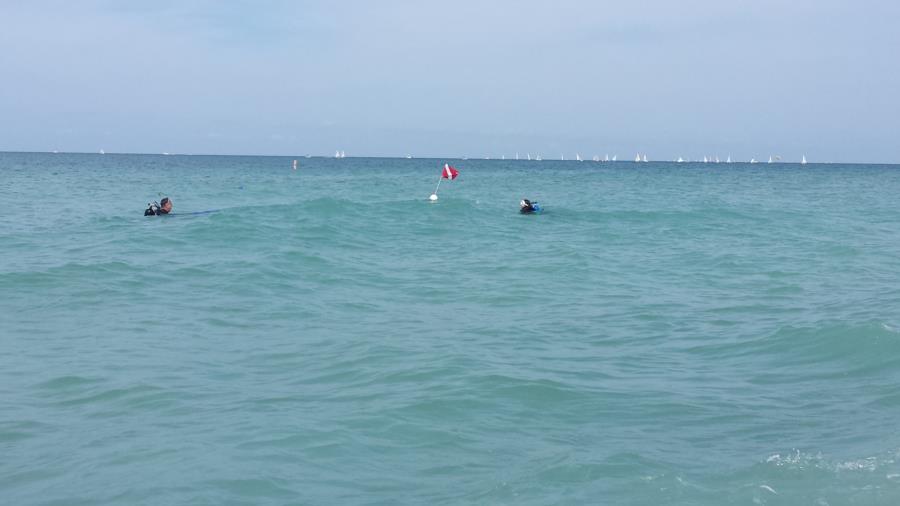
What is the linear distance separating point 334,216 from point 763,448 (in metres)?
21.6

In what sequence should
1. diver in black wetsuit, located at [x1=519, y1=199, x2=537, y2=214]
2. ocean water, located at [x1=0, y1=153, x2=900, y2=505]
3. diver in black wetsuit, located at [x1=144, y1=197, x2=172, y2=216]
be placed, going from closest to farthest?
1. ocean water, located at [x1=0, y1=153, x2=900, y2=505]
2. diver in black wetsuit, located at [x1=144, y1=197, x2=172, y2=216]
3. diver in black wetsuit, located at [x1=519, y1=199, x2=537, y2=214]

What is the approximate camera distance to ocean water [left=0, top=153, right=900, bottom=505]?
21.0 ft

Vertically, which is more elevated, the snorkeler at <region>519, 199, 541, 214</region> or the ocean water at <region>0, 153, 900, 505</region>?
the snorkeler at <region>519, 199, 541, 214</region>

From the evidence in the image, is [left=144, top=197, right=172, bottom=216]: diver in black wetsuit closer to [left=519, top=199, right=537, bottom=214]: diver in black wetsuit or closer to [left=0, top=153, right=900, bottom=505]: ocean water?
[left=0, top=153, right=900, bottom=505]: ocean water

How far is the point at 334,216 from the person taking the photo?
90.5 feet

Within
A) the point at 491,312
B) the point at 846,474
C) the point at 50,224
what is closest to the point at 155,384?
the point at 491,312

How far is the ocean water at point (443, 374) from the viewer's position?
6.41 meters

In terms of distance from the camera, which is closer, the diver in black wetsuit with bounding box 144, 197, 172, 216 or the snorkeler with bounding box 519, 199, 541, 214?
the diver in black wetsuit with bounding box 144, 197, 172, 216

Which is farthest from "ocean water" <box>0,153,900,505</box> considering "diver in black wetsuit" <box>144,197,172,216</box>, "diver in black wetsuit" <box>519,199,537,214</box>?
"diver in black wetsuit" <box>519,199,537,214</box>

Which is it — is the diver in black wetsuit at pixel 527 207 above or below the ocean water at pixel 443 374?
above

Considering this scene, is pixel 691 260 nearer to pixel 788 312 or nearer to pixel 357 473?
pixel 788 312

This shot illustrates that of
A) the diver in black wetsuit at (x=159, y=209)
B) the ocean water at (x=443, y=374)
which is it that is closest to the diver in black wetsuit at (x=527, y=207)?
the ocean water at (x=443, y=374)

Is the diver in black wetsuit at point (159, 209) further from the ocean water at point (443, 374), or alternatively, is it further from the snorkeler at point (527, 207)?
the snorkeler at point (527, 207)

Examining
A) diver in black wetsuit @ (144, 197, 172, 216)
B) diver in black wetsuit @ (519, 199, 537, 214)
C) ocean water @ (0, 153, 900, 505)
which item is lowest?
ocean water @ (0, 153, 900, 505)
